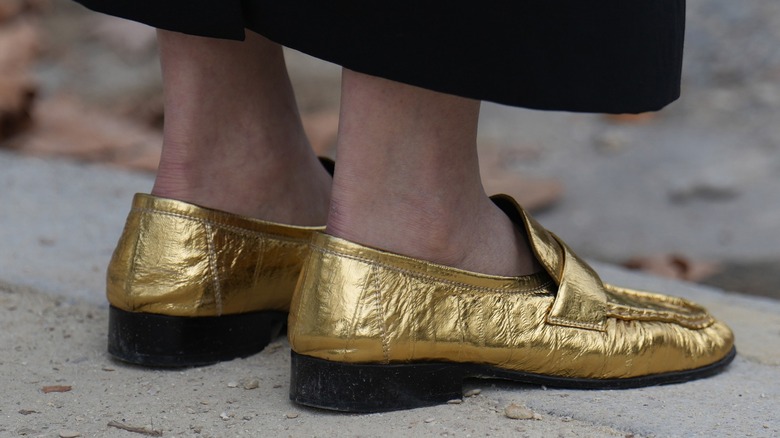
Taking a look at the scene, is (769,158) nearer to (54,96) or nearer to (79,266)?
(79,266)

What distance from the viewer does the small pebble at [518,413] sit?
889 mm

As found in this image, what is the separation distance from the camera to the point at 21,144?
88.2 inches

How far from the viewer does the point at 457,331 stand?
888 millimetres

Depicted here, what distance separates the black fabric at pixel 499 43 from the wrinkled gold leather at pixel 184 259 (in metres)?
0.24

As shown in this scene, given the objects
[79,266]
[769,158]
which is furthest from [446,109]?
[769,158]

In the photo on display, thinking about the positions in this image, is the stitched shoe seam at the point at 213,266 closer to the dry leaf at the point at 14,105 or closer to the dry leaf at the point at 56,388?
the dry leaf at the point at 56,388

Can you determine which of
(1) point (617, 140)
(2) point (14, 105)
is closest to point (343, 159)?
(2) point (14, 105)

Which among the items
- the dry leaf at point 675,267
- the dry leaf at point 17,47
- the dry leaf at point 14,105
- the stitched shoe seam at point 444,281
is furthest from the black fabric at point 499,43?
the dry leaf at point 17,47

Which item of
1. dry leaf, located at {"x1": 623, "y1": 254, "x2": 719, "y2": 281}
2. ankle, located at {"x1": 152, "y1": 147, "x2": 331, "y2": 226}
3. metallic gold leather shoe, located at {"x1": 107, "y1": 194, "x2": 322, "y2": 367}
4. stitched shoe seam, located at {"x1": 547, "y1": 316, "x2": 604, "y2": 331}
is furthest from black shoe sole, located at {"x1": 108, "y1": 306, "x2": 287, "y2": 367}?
dry leaf, located at {"x1": 623, "y1": 254, "x2": 719, "y2": 281}

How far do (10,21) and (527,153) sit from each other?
5.72ft

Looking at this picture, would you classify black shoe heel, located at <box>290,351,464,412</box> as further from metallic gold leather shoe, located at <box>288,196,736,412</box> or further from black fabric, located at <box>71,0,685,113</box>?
black fabric, located at <box>71,0,685,113</box>

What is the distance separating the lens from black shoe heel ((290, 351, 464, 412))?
2.84ft

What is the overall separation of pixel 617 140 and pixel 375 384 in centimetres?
197

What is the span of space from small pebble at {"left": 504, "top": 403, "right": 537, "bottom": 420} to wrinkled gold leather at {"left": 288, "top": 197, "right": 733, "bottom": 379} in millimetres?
47
